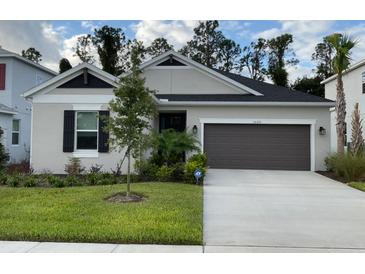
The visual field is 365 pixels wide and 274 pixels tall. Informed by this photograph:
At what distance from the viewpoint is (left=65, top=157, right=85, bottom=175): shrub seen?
1409 centimetres

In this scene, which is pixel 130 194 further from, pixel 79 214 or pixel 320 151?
pixel 320 151

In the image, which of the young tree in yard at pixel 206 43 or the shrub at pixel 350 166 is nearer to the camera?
the shrub at pixel 350 166

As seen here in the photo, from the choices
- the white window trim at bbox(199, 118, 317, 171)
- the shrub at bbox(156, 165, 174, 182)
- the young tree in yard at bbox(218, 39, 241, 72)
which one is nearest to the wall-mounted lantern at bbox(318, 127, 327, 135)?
the white window trim at bbox(199, 118, 317, 171)

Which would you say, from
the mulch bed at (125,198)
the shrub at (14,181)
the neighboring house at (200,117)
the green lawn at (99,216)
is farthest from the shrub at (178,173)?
the shrub at (14,181)

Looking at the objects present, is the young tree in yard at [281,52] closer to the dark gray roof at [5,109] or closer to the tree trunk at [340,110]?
the tree trunk at [340,110]

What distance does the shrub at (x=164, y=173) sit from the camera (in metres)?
12.3

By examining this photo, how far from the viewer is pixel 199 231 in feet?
20.8

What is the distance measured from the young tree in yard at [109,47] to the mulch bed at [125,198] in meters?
20.2

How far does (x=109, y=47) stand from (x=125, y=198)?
2479 centimetres

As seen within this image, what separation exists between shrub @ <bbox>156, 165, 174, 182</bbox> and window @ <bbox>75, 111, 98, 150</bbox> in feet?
11.8

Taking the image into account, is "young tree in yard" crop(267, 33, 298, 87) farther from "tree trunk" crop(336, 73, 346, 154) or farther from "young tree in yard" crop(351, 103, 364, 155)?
"young tree in yard" crop(351, 103, 364, 155)

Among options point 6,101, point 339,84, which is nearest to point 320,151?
point 339,84

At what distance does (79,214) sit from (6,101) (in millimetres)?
15643

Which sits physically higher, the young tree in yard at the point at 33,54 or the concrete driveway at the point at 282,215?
the young tree in yard at the point at 33,54
